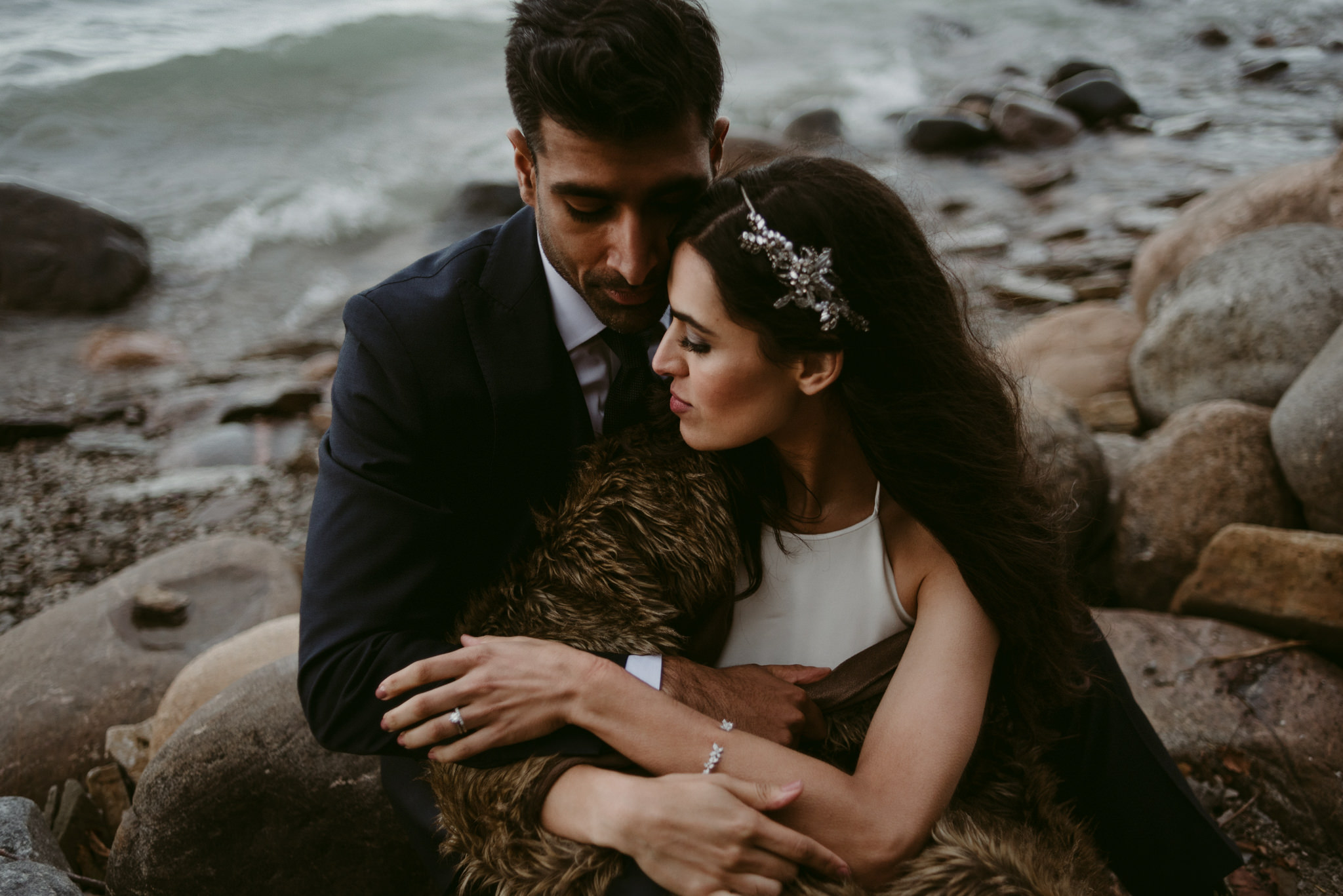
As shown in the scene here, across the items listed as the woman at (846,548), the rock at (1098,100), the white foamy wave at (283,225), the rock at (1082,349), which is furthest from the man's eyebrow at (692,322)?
the rock at (1098,100)

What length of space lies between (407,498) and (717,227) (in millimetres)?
970

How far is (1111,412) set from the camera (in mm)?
4512

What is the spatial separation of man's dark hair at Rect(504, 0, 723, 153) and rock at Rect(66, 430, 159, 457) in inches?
204

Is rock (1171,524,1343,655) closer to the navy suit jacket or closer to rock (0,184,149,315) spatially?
the navy suit jacket

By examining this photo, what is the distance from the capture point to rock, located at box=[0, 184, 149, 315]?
8383 mm

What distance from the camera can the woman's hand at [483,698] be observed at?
1855 mm

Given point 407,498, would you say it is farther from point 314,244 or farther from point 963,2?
point 963,2

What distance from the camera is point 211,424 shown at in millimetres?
6344

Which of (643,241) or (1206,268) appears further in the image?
(1206,268)

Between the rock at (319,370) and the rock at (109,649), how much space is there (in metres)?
3.02

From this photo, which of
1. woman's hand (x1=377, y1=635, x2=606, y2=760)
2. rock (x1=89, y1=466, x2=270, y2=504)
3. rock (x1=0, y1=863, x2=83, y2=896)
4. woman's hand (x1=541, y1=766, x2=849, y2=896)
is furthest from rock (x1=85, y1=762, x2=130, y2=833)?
rock (x1=89, y1=466, x2=270, y2=504)

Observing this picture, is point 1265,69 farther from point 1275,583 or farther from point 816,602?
point 816,602

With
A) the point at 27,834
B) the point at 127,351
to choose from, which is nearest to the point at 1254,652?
the point at 27,834

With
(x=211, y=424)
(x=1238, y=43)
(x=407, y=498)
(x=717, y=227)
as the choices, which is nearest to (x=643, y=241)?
(x=717, y=227)
